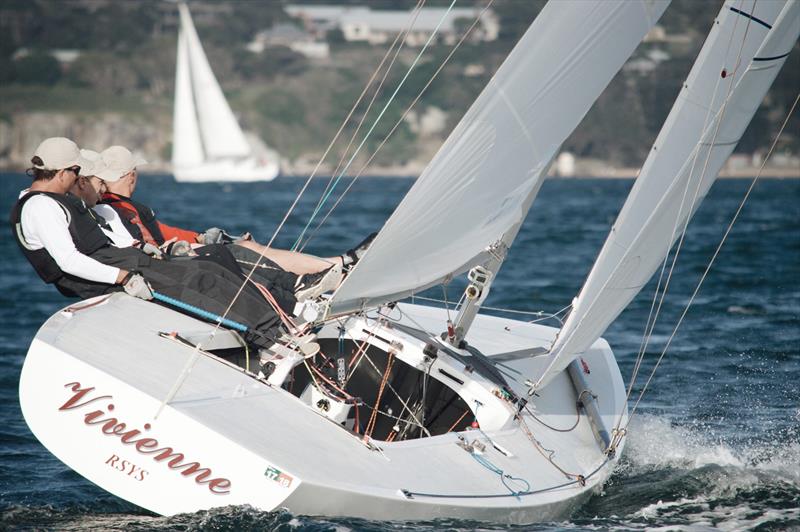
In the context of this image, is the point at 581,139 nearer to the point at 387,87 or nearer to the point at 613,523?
the point at 387,87

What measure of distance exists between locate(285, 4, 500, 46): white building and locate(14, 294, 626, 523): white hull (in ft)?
278

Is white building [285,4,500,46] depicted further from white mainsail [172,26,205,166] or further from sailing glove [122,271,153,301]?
sailing glove [122,271,153,301]

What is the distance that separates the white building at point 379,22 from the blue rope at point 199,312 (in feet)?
277

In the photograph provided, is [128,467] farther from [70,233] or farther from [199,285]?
[70,233]

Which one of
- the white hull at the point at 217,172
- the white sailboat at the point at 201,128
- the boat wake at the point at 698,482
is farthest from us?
the white hull at the point at 217,172

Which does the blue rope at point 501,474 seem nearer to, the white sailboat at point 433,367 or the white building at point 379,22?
the white sailboat at point 433,367

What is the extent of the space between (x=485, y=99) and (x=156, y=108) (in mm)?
76976

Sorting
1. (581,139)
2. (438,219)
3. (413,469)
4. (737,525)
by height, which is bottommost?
(581,139)

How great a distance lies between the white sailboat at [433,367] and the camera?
4.31 metres

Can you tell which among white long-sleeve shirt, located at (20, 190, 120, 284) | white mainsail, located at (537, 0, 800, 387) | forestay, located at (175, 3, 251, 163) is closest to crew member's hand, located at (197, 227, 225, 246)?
white long-sleeve shirt, located at (20, 190, 120, 284)

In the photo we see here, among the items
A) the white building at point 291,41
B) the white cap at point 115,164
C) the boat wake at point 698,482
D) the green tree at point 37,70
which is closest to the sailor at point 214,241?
the white cap at point 115,164

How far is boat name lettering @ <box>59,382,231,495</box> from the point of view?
166 inches

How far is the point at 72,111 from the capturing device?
3036 inches

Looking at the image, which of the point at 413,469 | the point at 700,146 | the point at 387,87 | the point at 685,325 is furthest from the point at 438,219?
the point at 387,87
